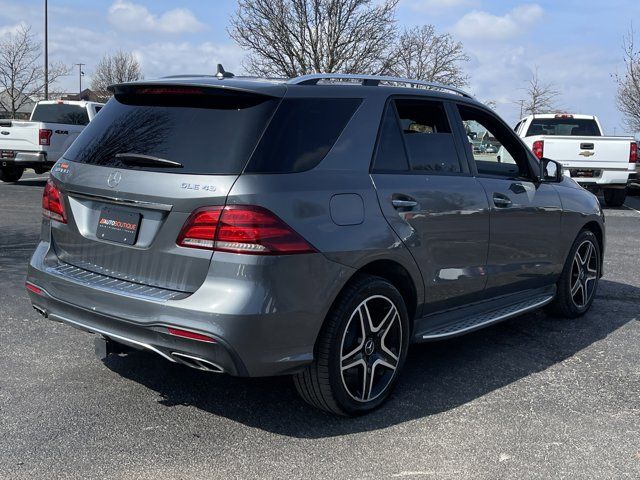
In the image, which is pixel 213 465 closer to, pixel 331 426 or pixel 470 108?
pixel 331 426

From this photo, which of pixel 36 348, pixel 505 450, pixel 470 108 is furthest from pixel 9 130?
pixel 505 450

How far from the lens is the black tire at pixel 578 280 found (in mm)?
5621

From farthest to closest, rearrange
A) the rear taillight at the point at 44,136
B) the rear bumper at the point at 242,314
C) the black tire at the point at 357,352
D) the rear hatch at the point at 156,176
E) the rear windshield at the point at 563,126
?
the rear windshield at the point at 563,126 → the rear taillight at the point at 44,136 → the black tire at the point at 357,352 → the rear hatch at the point at 156,176 → the rear bumper at the point at 242,314

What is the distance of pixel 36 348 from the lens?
15.2 ft

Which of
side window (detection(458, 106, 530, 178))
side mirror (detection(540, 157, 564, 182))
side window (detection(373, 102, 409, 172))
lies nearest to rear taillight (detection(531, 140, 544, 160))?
side mirror (detection(540, 157, 564, 182))

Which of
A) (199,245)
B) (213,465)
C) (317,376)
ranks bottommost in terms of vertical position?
(213,465)

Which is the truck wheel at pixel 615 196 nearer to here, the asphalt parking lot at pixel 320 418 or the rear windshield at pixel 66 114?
the asphalt parking lot at pixel 320 418

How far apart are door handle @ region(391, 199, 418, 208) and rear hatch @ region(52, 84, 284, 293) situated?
0.86 meters

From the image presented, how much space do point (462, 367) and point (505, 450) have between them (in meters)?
1.20

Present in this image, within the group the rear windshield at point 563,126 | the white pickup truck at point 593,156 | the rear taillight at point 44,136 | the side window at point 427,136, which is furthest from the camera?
the rear windshield at point 563,126

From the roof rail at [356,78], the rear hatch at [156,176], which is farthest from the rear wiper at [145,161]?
the roof rail at [356,78]

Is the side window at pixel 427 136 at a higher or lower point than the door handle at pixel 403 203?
higher

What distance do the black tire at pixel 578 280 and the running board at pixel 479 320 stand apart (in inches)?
17.0

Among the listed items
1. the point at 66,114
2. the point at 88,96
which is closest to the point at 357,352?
the point at 66,114
